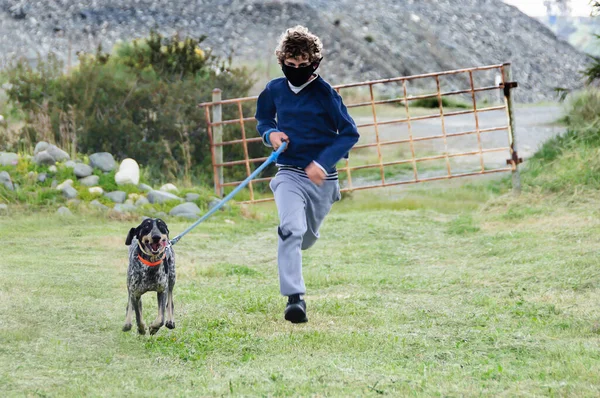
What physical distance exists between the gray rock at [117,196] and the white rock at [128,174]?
33 cm

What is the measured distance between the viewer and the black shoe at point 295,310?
6.06m

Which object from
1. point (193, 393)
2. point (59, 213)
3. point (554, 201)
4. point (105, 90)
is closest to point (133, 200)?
point (59, 213)

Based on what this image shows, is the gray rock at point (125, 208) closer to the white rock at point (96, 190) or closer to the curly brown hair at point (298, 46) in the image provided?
the white rock at point (96, 190)

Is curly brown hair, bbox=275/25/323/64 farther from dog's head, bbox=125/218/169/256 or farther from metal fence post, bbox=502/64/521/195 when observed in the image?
metal fence post, bbox=502/64/521/195

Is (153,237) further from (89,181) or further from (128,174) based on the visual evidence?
(128,174)

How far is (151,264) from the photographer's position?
17.7ft

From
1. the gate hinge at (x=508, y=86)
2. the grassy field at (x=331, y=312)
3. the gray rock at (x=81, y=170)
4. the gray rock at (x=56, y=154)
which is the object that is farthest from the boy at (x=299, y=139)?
the gate hinge at (x=508, y=86)

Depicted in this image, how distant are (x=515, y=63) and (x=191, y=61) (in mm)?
30426

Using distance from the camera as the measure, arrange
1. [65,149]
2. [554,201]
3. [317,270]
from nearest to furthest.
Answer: [317,270]
[554,201]
[65,149]

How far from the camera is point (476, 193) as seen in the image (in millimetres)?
14914

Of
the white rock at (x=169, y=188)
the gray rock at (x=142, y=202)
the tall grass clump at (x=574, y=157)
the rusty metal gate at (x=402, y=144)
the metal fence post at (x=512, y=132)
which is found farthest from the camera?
the rusty metal gate at (x=402, y=144)

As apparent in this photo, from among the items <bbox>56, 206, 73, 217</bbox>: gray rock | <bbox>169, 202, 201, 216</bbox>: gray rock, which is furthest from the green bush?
<bbox>56, 206, 73, 217</bbox>: gray rock

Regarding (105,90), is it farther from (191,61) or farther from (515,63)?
(515,63)

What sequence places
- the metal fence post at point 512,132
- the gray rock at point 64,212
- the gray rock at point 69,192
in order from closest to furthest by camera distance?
1. the gray rock at point 64,212
2. the gray rock at point 69,192
3. the metal fence post at point 512,132
